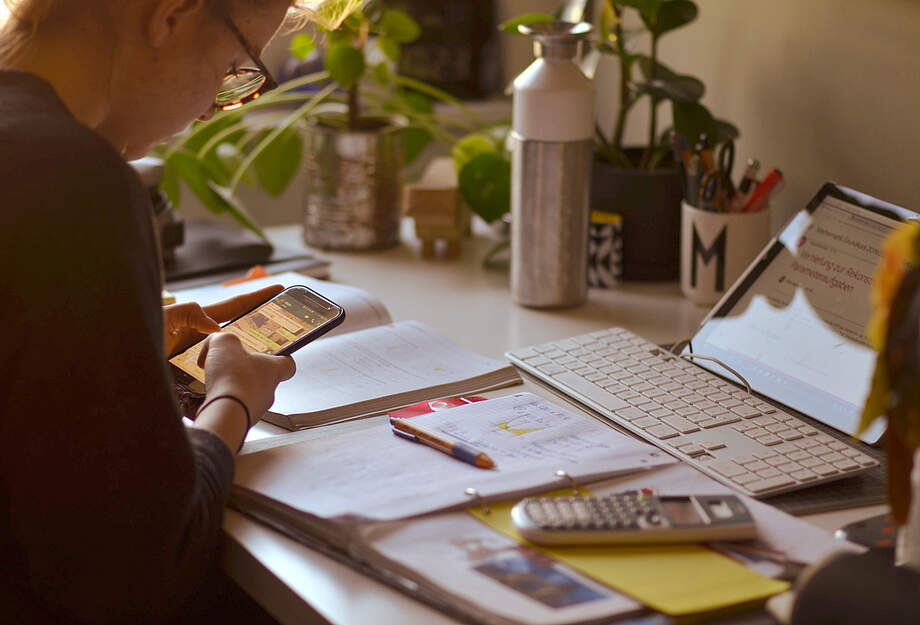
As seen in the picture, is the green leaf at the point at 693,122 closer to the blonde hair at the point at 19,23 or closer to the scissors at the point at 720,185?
the scissors at the point at 720,185

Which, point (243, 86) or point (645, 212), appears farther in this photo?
point (645, 212)

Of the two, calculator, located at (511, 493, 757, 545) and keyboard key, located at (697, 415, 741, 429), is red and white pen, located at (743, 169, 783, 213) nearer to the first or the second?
keyboard key, located at (697, 415, 741, 429)

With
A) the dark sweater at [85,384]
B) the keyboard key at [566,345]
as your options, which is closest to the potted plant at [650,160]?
the keyboard key at [566,345]

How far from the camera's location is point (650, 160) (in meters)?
1.50

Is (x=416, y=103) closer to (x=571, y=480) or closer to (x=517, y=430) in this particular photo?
(x=517, y=430)

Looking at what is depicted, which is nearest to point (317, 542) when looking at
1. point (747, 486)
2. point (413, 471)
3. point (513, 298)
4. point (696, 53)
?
point (413, 471)

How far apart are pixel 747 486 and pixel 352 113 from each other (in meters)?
0.97

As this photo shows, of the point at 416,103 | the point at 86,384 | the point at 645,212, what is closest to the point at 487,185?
the point at 645,212

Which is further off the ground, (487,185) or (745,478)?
(487,185)

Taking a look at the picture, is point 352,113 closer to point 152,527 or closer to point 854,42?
Result: point 854,42

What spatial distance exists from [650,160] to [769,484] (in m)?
0.74

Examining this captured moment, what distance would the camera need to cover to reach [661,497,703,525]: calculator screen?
2.44 feet

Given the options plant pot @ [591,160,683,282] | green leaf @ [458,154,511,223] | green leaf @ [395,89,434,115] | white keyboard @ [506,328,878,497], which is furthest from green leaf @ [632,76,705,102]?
green leaf @ [395,89,434,115]

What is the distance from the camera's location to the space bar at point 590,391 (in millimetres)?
1014
